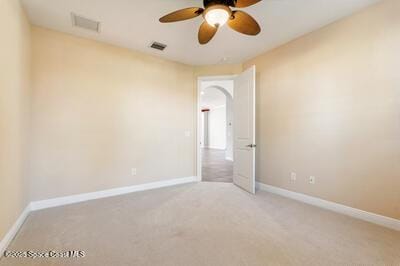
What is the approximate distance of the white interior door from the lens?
3428 mm

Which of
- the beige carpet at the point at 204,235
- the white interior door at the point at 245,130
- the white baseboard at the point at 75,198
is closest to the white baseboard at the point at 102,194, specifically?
the white baseboard at the point at 75,198

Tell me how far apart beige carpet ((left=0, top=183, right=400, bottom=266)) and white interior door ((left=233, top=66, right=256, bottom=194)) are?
0.77 m

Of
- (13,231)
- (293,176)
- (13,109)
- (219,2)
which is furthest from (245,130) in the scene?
(13,231)

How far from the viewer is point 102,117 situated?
10.3 feet

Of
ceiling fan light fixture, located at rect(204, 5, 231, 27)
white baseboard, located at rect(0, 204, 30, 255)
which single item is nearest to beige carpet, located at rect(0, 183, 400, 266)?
white baseboard, located at rect(0, 204, 30, 255)

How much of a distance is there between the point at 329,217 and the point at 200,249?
1783 millimetres

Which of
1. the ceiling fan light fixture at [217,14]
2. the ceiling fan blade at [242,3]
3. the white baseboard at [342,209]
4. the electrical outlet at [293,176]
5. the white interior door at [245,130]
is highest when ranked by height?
the ceiling fan blade at [242,3]

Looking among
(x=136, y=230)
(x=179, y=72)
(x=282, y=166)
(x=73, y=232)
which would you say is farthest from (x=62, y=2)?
(x=282, y=166)

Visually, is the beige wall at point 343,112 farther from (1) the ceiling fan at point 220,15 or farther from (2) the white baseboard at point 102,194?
(2) the white baseboard at point 102,194

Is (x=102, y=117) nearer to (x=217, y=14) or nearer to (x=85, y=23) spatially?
(x=85, y=23)

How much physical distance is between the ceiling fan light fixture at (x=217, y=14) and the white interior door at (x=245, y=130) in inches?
71.5

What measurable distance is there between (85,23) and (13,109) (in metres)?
A: 1.47

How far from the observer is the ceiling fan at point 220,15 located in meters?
1.66

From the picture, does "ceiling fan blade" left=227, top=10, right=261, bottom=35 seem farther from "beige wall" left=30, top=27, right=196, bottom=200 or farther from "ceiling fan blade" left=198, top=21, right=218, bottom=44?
"beige wall" left=30, top=27, right=196, bottom=200
